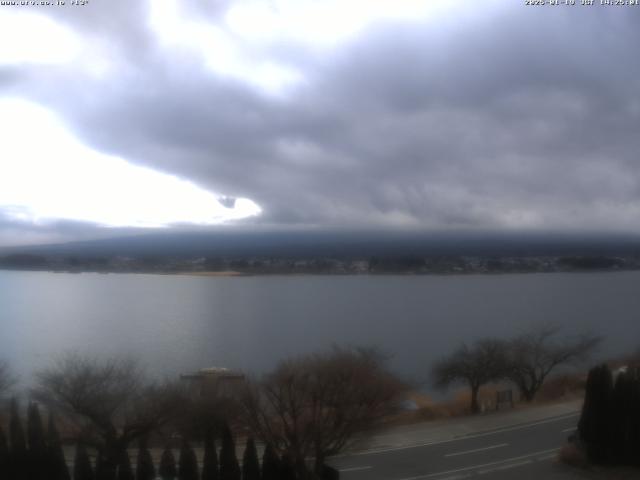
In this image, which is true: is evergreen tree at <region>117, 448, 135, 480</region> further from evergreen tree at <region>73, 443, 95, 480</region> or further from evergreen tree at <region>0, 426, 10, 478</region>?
evergreen tree at <region>0, 426, 10, 478</region>

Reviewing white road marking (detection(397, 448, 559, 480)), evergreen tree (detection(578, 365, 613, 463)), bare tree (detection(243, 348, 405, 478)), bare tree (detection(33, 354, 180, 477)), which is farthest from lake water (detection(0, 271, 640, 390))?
evergreen tree (detection(578, 365, 613, 463))

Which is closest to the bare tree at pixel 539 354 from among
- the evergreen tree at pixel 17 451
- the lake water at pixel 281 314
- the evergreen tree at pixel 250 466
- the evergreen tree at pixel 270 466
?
the lake water at pixel 281 314

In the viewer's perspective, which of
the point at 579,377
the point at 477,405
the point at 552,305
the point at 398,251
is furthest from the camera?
the point at 552,305

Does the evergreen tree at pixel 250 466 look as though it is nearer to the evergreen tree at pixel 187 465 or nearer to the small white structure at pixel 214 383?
the evergreen tree at pixel 187 465

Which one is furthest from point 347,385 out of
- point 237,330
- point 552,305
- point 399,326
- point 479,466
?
point 552,305

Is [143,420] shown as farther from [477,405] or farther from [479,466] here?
[477,405]

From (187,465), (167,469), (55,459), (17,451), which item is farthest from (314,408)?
(17,451)
